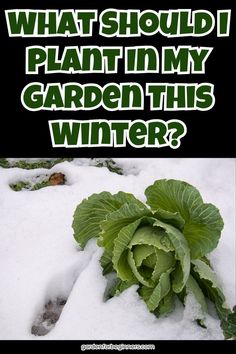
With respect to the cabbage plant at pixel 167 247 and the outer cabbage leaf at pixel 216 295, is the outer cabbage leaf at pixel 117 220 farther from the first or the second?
the outer cabbage leaf at pixel 216 295

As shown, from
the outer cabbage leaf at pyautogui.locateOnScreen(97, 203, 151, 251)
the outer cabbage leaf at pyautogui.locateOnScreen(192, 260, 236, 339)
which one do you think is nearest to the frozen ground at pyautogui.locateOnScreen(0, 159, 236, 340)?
the outer cabbage leaf at pyautogui.locateOnScreen(192, 260, 236, 339)

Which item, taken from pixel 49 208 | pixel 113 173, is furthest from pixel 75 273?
pixel 113 173

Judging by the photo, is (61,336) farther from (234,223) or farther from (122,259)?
Result: (234,223)

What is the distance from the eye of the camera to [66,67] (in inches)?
112

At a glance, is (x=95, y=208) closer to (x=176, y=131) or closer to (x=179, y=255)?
(x=179, y=255)

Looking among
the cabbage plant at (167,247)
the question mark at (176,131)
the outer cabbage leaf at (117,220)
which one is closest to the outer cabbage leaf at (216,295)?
the cabbage plant at (167,247)

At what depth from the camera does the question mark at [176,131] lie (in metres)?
3.14

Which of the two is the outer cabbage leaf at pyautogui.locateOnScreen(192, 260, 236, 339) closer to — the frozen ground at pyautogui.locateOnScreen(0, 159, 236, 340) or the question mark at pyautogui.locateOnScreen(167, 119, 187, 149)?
the frozen ground at pyautogui.locateOnScreen(0, 159, 236, 340)

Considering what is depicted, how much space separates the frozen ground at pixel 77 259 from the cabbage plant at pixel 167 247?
0.09m

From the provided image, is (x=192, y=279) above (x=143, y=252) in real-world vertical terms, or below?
below

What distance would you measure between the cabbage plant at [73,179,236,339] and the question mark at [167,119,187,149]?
0.75 meters

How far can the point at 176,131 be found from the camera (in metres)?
3.19

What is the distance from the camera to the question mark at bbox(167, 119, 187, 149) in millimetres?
3145
